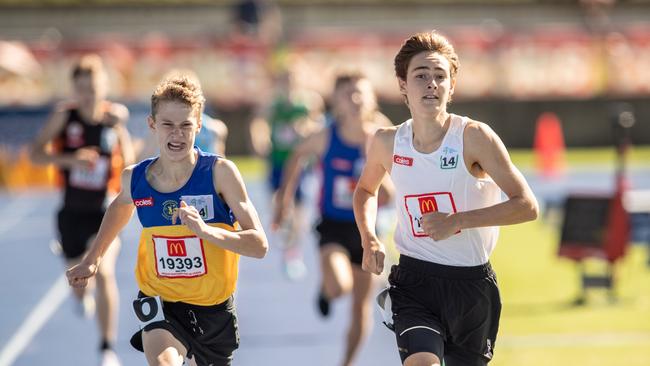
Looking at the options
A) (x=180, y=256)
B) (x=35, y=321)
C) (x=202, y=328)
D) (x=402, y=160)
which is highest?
(x=402, y=160)

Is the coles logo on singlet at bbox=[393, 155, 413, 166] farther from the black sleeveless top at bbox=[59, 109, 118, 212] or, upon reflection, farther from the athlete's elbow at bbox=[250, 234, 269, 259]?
the black sleeveless top at bbox=[59, 109, 118, 212]

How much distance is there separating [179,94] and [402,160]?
1.09 m

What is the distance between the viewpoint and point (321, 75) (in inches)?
1024

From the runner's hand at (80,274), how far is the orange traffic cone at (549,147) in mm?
16438

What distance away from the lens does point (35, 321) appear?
998cm

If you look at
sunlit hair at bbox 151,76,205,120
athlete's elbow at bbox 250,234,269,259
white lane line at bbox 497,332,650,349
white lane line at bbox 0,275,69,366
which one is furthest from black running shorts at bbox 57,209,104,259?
athlete's elbow at bbox 250,234,269,259

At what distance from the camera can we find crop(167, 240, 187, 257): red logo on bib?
5285 millimetres

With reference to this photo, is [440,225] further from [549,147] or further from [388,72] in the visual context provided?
[388,72]

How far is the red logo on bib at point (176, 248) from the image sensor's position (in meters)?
5.29

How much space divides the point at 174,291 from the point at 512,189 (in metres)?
1.71

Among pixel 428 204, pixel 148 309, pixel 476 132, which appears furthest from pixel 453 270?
pixel 148 309

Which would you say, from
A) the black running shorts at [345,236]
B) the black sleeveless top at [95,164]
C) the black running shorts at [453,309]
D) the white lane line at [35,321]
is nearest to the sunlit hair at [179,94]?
the black running shorts at [453,309]

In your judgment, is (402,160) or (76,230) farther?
(76,230)

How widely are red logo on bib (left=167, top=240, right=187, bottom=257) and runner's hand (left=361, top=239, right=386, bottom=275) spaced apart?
871 mm
